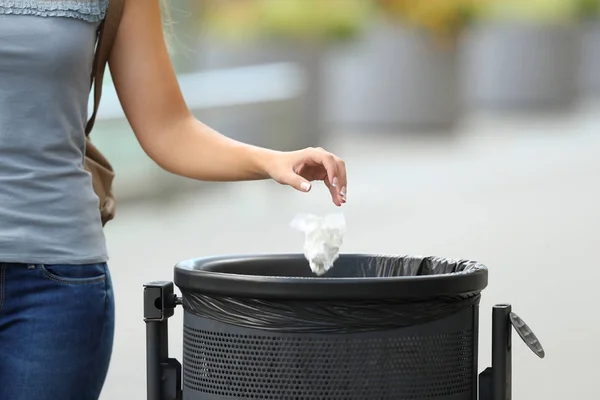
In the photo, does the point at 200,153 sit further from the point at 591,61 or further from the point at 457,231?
the point at 591,61

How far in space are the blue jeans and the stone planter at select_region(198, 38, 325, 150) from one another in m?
8.50

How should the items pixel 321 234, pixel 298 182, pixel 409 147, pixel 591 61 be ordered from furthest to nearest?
pixel 591 61 → pixel 409 147 → pixel 321 234 → pixel 298 182

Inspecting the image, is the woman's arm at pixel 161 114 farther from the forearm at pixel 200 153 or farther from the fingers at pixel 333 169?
the fingers at pixel 333 169

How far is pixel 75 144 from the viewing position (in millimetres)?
2451

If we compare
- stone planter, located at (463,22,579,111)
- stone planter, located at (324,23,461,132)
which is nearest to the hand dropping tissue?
stone planter, located at (324,23,461,132)

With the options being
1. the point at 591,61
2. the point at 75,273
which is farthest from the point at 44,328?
the point at 591,61

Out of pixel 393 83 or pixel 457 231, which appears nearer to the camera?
pixel 457 231

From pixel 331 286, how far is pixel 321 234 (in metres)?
0.26

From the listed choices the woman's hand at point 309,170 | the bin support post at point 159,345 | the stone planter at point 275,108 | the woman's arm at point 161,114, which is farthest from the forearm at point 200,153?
the stone planter at point 275,108

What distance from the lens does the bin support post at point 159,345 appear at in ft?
8.00

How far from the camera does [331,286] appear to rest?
2.18 m

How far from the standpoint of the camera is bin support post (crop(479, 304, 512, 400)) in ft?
7.89

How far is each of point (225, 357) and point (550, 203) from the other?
8.55 metres

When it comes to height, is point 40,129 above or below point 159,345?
above
